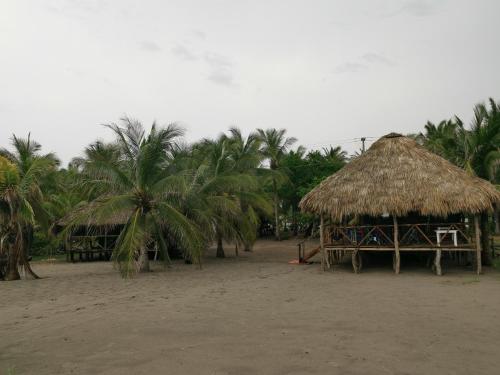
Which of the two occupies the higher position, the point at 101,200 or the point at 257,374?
the point at 101,200

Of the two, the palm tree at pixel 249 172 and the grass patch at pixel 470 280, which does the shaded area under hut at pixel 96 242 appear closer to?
the palm tree at pixel 249 172

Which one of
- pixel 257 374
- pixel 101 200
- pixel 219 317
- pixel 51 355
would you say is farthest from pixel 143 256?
pixel 257 374

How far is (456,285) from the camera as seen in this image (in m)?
11.1

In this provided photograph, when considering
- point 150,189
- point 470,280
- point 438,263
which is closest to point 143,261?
point 150,189

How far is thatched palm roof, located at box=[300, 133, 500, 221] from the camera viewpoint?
1305cm

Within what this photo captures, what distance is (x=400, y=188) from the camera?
13797mm

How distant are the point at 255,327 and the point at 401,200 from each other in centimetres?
795

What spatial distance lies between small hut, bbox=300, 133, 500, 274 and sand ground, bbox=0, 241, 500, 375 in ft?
5.11

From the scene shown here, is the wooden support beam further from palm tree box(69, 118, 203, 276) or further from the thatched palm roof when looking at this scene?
palm tree box(69, 118, 203, 276)

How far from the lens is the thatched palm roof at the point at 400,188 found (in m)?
13.0

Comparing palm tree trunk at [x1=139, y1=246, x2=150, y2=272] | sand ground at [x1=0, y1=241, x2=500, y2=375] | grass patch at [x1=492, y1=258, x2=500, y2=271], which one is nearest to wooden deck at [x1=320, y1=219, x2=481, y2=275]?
grass patch at [x1=492, y1=258, x2=500, y2=271]

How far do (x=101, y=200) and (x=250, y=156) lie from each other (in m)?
8.79

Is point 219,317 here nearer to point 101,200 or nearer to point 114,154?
point 101,200

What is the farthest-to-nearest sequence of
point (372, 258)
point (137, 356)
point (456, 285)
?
point (372, 258) < point (456, 285) < point (137, 356)
